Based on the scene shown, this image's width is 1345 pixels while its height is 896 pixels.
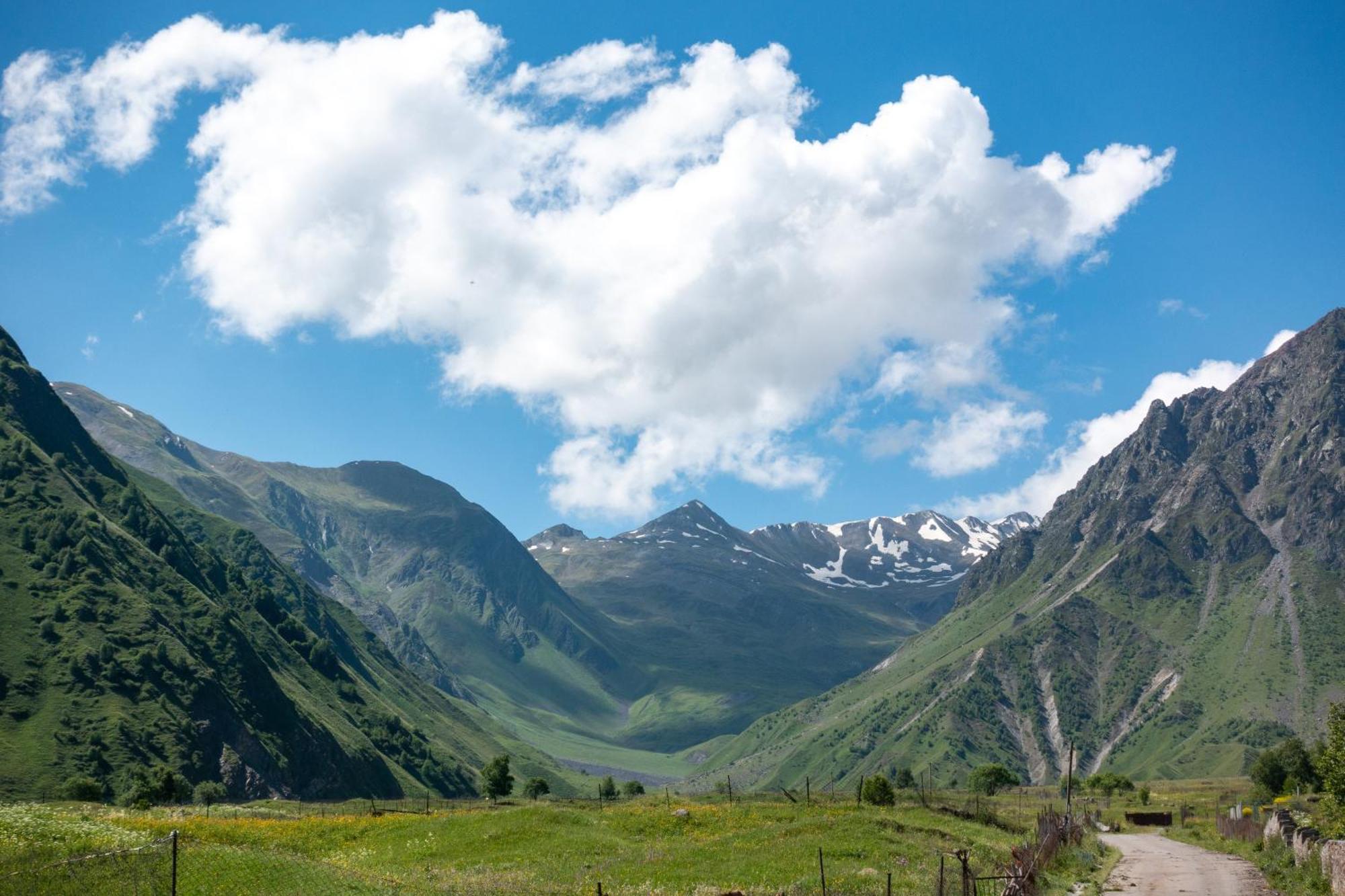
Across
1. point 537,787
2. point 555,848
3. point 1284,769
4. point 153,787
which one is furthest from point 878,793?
point 153,787

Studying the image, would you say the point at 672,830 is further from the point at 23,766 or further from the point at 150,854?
the point at 23,766

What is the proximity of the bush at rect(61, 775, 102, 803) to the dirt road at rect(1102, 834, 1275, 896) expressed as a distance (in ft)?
371

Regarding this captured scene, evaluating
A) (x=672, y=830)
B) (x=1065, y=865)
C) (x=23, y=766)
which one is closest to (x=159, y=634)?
(x=23, y=766)

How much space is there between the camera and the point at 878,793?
279ft

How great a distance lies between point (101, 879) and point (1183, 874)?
1776 inches

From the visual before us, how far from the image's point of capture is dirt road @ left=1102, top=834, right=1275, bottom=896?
39969mm

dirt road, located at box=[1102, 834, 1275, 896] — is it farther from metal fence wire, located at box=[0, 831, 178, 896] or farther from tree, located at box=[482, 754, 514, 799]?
tree, located at box=[482, 754, 514, 799]

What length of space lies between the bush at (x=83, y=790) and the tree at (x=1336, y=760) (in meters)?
123

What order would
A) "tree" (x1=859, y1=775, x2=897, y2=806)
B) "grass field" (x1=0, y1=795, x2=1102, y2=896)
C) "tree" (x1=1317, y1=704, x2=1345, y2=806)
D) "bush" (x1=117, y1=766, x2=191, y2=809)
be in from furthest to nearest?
1. "bush" (x1=117, y1=766, x2=191, y2=809)
2. "tree" (x1=859, y1=775, x2=897, y2=806)
3. "tree" (x1=1317, y1=704, x2=1345, y2=806)
4. "grass field" (x1=0, y1=795, x2=1102, y2=896)

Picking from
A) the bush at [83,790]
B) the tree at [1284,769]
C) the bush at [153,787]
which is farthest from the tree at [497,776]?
the tree at [1284,769]

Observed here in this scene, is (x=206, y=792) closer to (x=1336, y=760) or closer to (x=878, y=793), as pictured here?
(x=878, y=793)

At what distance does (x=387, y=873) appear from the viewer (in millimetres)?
45531

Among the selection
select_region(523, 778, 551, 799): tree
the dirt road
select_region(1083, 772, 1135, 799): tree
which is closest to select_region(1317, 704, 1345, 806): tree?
the dirt road

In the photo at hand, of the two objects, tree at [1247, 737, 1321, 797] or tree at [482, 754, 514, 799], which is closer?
tree at [1247, 737, 1321, 797]
